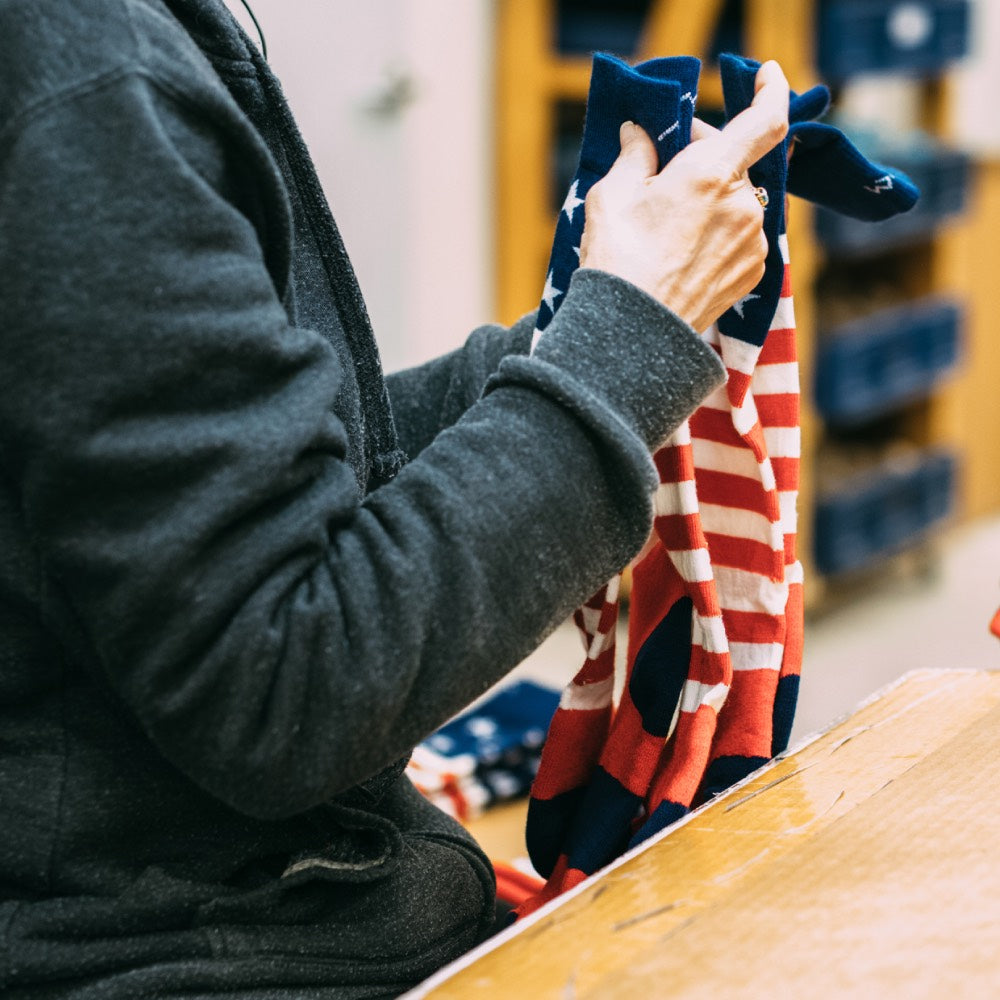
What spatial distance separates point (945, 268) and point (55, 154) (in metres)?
3.03

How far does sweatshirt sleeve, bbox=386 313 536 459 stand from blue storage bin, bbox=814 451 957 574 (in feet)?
6.80

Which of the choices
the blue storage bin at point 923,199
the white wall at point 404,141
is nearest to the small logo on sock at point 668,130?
the white wall at point 404,141

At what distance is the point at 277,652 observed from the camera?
1.92ft

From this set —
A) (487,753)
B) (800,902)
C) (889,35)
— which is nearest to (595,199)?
(800,902)

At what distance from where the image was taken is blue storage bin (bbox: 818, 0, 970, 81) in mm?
2752

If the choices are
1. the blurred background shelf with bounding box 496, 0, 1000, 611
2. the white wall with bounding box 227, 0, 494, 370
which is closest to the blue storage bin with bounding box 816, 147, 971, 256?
the blurred background shelf with bounding box 496, 0, 1000, 611

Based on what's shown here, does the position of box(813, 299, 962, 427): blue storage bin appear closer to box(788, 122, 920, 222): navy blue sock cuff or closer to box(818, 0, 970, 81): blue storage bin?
box(818, 0, 970, 81): blue storage bin

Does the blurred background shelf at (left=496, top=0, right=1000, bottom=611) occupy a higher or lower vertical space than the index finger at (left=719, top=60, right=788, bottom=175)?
lower

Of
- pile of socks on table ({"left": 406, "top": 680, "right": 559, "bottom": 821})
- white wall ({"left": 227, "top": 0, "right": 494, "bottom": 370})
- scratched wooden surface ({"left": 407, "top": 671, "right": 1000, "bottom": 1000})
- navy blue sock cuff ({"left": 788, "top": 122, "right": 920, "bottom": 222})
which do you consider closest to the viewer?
scratched wooden surface ({"left": 407, "top": 671, "right": 1000, "bottom": 1000})

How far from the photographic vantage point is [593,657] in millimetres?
910

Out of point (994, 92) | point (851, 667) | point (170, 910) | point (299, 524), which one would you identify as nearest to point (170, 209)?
point (299, 524)

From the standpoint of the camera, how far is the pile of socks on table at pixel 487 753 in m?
1.29

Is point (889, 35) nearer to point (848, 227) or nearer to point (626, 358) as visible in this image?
point (848, 227)

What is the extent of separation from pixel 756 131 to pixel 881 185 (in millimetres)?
224
